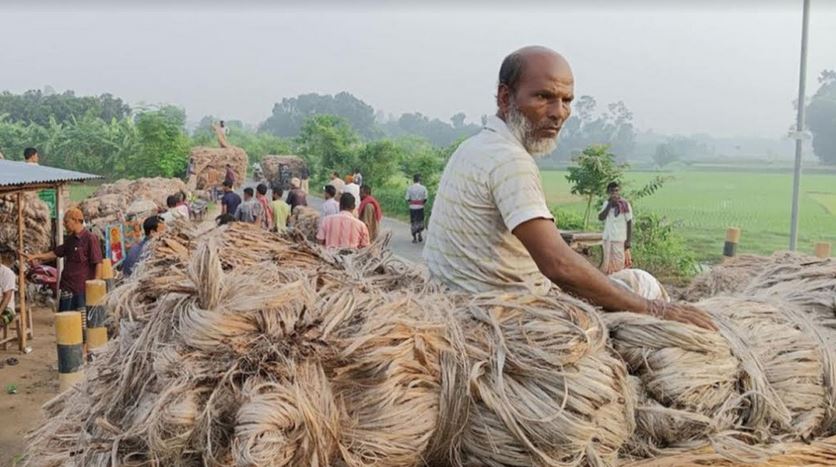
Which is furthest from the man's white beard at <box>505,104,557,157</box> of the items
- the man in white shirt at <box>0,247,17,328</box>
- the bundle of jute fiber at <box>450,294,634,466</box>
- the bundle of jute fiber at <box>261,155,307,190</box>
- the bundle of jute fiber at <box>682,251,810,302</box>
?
the bundle of jute fiber at <box>261,155,307,190</box>

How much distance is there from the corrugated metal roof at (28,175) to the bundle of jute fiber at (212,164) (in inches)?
556

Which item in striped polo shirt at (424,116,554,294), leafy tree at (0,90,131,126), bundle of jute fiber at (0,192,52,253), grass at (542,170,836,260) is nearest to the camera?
striped polo shirt at (424,116,554,294)

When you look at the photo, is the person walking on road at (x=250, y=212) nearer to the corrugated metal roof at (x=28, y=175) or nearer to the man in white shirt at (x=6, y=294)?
the corrugated metal roof at (x=28, y=175)

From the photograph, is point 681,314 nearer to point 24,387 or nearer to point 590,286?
point 590,286

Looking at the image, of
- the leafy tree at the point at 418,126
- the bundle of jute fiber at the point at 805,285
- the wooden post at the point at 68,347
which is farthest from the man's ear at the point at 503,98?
the leafy tree at the point at 418,126

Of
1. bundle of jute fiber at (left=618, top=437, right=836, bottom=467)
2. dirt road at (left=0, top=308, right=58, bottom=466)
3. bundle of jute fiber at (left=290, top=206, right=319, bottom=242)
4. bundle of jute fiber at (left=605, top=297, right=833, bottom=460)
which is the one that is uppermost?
→ bundle of jute fiber at (left=605, top=297, right=833, bottom=460)

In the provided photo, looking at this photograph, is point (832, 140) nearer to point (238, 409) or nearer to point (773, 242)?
point (773, 242)

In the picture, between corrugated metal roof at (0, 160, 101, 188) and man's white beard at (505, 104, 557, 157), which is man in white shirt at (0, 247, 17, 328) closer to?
corrugated metal roof at (0, 160, 101, 188)

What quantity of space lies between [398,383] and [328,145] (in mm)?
27912

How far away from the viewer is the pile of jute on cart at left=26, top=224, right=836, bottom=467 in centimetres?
133

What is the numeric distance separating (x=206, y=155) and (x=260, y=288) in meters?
22.4

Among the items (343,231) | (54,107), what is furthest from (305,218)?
(54,107)

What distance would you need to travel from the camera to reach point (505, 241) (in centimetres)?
220

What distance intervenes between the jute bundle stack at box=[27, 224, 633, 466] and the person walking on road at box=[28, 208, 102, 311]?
19.3 feet
